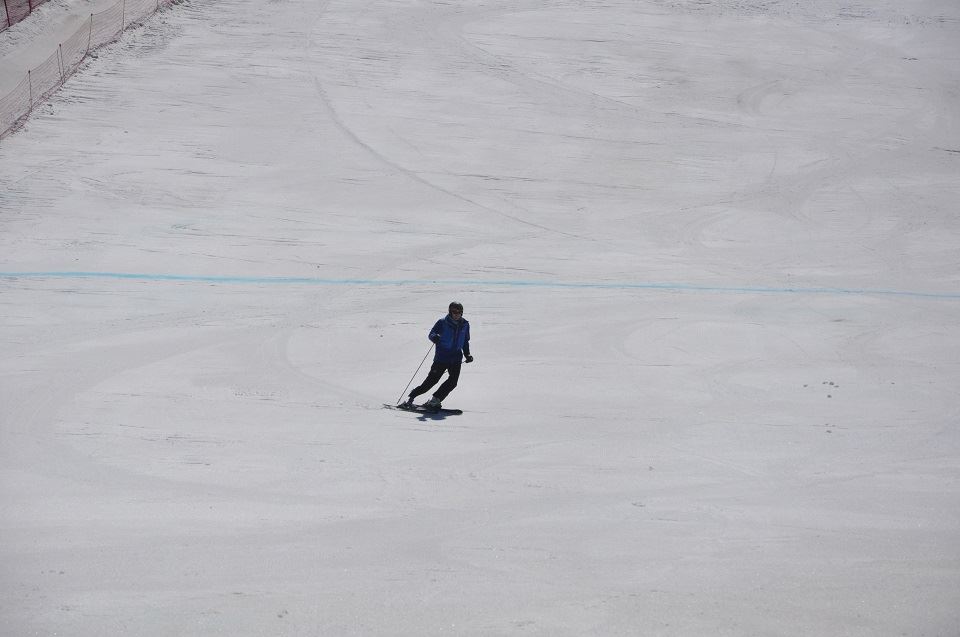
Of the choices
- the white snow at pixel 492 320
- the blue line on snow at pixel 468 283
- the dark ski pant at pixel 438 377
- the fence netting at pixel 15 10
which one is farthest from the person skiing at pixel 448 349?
the fence netting at pixel 15 10

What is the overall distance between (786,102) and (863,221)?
550 centimetres

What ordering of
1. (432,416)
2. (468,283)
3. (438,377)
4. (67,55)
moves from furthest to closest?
(67,55)
(468,283)
(438,377)
(432,416)

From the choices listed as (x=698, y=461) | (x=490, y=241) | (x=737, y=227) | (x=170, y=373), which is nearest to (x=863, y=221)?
(x=737, y=227)

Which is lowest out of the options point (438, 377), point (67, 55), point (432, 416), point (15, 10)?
point (432, 416)

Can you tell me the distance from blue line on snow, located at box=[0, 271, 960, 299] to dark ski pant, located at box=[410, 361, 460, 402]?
429 cm

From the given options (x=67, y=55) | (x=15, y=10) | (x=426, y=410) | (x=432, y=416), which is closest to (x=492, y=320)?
(x=426, y=410)

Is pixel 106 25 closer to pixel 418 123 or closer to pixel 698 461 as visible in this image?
pixel 418 123

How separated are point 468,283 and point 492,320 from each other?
1.42 meters

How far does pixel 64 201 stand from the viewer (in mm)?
15781

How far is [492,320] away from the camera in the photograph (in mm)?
13289

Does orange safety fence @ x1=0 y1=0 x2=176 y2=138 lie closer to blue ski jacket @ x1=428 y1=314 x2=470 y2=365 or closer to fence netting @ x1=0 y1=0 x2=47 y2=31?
fence netting @ x1=0 y1=0 x2=47 y2=31

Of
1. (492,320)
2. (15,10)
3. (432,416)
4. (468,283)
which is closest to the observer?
(432,416)

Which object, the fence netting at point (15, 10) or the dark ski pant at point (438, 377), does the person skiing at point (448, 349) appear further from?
the fence netting at point (15, 10)

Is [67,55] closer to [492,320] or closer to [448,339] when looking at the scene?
[492,320]
